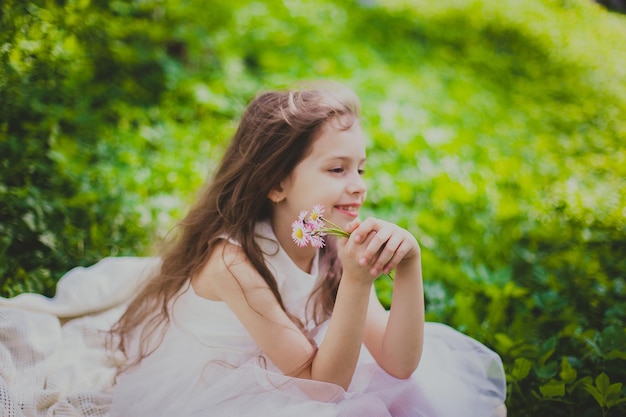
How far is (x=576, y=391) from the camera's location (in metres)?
1.88

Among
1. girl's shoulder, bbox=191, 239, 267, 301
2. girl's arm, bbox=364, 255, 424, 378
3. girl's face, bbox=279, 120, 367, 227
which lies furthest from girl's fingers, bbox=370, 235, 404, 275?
girl's shoulder, bbox=191, 239, 267, 301

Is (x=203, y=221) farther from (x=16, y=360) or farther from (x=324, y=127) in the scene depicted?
(x=16, y=360)

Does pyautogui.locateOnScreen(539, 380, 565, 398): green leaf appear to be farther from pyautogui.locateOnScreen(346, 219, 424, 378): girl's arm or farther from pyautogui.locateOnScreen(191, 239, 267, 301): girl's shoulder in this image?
pyautogui.locateOnScreen(191, 239, 267, 301): girl's shoulder

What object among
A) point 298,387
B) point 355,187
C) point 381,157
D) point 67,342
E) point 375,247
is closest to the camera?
point 375,247

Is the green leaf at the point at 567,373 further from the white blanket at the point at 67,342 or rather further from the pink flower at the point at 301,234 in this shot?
the white blanket at the point at 67,342

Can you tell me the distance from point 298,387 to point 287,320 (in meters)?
0.19

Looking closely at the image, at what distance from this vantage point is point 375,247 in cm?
140

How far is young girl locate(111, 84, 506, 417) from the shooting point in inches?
59.6

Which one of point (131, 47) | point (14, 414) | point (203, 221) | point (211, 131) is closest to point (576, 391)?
point (203, 221)

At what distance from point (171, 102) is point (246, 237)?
2540 millimetres

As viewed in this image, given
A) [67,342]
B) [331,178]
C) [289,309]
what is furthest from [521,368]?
[67,342]

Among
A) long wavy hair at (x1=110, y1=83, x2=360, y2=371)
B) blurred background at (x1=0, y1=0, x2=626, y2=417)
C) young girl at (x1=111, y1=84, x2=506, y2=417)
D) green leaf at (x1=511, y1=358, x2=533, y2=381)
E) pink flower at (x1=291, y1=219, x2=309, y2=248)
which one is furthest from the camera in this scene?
blurred background at (x1=0, y1=0, x2=626, y2=417)

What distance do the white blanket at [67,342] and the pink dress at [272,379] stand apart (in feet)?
0.44

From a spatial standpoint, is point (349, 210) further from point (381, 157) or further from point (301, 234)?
point (381, 157)
